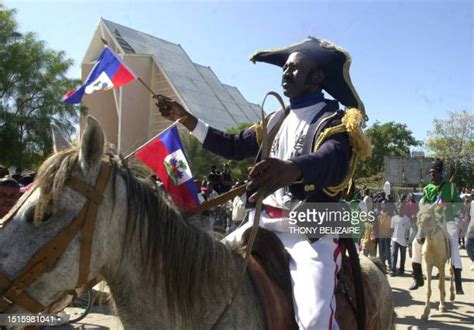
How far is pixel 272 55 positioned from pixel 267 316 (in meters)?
1.71

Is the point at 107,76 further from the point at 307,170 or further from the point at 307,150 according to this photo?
the point at 307,170

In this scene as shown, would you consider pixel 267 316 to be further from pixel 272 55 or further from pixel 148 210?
pixel 272 55

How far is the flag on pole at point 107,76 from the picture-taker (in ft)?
14.9

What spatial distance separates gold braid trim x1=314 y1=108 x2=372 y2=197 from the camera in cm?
250

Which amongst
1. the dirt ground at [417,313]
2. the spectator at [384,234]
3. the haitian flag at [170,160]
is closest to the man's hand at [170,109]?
the haitian flag at [170,160]

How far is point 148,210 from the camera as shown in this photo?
2092mm

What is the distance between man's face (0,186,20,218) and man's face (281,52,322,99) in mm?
3324

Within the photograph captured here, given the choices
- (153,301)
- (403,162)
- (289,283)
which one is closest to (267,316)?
(289,283)

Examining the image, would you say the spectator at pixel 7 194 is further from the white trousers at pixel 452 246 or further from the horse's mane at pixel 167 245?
the white trousers at pixel 452 246

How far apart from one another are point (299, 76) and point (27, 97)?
89.7ft

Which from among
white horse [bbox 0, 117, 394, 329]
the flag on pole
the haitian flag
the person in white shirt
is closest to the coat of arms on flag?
the haitian flag

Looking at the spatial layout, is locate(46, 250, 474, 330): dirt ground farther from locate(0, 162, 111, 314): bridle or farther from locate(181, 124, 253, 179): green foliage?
locate(181, 124, 253, 179): green foliage

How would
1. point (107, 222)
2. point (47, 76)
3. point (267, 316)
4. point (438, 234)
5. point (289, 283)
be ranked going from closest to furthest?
point (107, 222) < point (267, 316) < point (289, 283) < point (438, 234) < point (47, 76)

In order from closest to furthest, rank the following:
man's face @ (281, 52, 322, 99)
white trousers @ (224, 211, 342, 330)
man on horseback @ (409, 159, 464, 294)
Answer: white trousers @ (224, 211, 342, 330), man's face @ (281, 52, 322, 99), man on horseback @ (409, 159, 464, 294)
